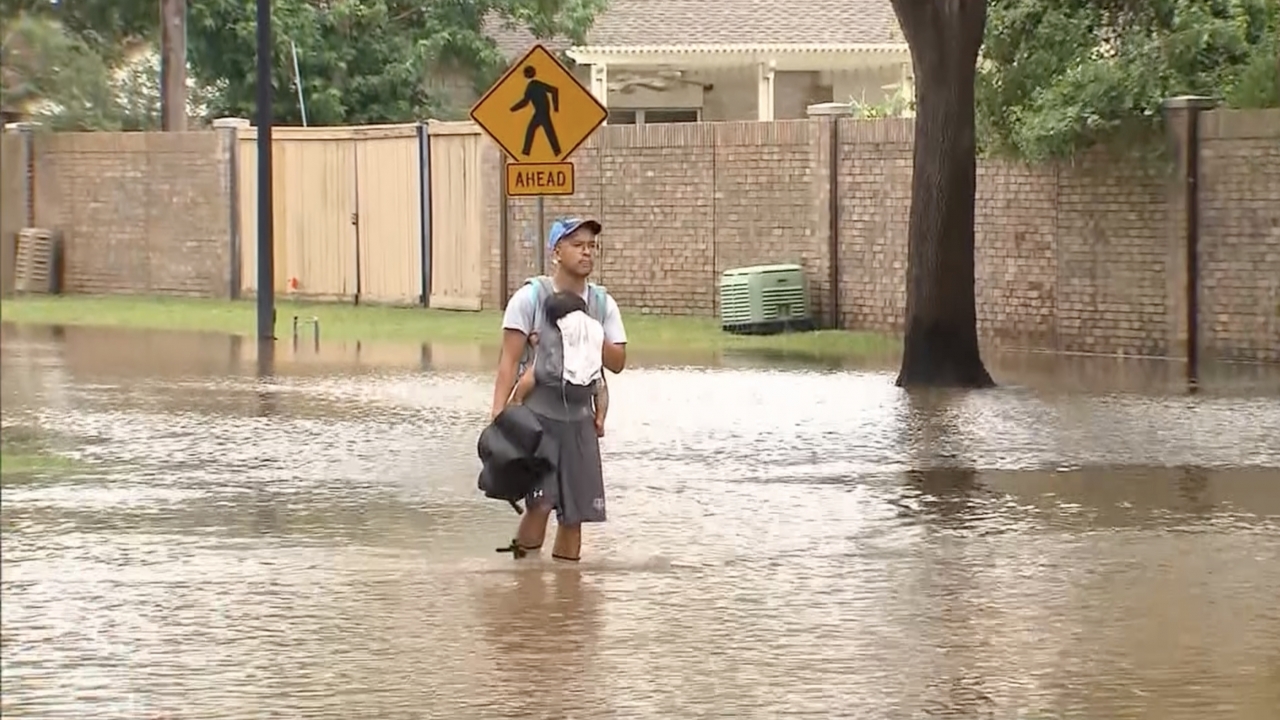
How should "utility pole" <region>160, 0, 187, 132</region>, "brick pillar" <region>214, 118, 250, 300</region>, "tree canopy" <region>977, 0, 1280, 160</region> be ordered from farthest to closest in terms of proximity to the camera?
1. "utility pole" <region>160, 0, 187, 132</region>
2. "brick pillar" <region>214, 118, 250, 300</region>
3. "tree canopy" <region>977, 0, 1280, 160</region>

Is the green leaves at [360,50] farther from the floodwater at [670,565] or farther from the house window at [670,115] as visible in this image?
the floodwater at [670,565]

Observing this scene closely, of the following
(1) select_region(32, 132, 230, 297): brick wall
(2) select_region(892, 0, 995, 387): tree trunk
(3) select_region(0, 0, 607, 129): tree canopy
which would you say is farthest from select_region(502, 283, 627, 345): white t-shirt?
(3) select_region(0, 0, 607, 129): tree canopy

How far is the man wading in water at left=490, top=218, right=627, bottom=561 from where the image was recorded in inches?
421

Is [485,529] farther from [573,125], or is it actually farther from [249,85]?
[249,85]

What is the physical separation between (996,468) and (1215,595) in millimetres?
4465

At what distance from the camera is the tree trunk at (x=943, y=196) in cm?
1944

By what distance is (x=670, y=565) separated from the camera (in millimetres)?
11055

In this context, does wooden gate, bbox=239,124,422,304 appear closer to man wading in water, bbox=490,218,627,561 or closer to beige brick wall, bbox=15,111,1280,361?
beige brick wall, bbox=15,111,1280,361

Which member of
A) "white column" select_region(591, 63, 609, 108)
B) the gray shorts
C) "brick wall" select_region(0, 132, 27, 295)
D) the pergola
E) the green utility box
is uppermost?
the pergola

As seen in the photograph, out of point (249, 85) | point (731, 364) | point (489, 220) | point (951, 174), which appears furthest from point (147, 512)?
point (249, 85)

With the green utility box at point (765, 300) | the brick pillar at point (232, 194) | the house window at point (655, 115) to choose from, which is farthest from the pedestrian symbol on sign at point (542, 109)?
the house window at point (655, 115)

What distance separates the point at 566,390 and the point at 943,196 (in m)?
9.51

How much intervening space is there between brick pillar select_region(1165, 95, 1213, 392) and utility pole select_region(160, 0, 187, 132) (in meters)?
15.6

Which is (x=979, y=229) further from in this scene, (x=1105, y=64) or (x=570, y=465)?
(x=570, y=465)
